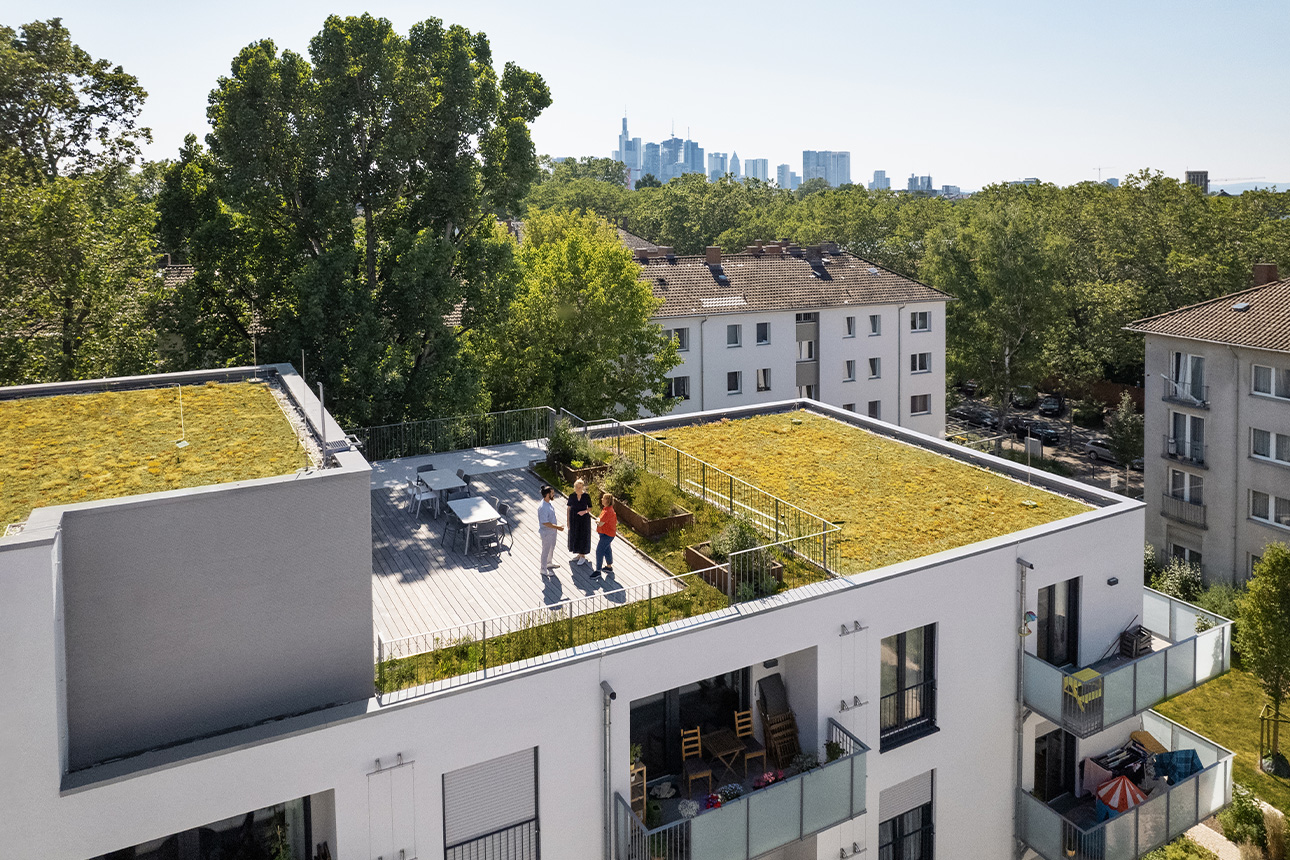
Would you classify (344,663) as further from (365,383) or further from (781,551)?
(365,383)

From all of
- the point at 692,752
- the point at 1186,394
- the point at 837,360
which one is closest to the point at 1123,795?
the point at 692,752

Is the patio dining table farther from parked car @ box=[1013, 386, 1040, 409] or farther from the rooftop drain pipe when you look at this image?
parked car @ box=[1013, 386, 1040, 409]

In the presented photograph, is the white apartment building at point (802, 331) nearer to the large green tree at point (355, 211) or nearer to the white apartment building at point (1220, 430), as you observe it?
the white apartment building at point (1220, 430)

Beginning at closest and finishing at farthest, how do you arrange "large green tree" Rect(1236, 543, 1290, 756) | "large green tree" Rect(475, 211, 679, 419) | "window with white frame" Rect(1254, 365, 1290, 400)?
"large green tree" Rect(1236, 543, 1290, 756) < "window with white frame" Rect(1254, 365, 1290, 400) < "large green tree" Rect(475, 211, 679, 419)

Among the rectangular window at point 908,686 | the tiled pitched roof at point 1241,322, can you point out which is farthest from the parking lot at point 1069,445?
the rectangular window at point 908,686

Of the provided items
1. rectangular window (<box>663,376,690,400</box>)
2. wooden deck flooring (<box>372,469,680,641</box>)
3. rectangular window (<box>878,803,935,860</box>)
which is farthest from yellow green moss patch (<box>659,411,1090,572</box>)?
rectangular window (<box>663,376,690,400</box>)

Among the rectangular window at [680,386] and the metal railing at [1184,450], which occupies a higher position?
the rectangular window at [680,386]
